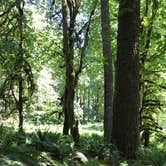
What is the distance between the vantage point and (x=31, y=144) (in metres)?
6.64

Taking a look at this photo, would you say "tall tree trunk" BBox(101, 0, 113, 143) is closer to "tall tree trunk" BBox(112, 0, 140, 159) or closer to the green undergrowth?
"tall tree trunk" BBox(112, 0, 140, 159)

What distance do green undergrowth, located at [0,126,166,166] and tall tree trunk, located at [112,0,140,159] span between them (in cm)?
33

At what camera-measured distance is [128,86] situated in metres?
8.65

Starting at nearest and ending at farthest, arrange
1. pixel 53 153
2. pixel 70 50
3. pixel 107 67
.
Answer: pixel 53 153
pixel 107 67
pixel 70 50

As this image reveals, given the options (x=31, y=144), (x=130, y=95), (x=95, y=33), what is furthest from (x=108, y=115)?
(x=95, y=33)

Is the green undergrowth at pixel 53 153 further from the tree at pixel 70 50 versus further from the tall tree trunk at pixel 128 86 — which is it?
the tree at pixel 70 50

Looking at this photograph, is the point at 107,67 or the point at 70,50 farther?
the point at 70,50

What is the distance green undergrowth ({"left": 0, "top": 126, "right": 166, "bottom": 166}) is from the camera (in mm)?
5466

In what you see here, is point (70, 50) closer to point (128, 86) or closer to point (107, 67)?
point (107, 67)

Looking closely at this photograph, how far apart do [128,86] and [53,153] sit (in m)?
2.81

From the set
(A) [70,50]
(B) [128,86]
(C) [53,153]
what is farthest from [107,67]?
(A) [70,50]

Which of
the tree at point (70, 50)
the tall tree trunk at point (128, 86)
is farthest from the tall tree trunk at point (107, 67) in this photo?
the tree at point (70, 50)

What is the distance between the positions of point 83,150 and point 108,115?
168cm

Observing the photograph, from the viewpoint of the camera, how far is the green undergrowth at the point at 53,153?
5466mm
